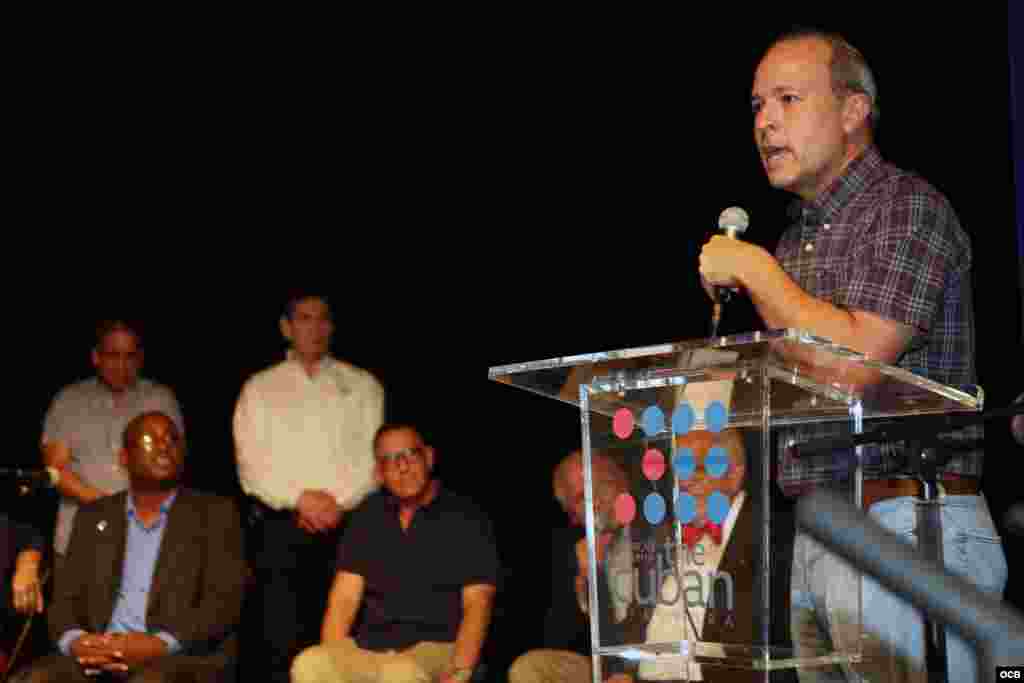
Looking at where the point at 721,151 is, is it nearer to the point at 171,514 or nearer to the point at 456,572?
the point at 456,572

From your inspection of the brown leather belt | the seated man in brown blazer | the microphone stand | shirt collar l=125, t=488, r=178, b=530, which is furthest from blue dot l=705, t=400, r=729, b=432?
shirt collar l=125, t=488, r=178, b=530

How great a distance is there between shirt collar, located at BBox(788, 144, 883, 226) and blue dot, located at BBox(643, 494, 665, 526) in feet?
1.79

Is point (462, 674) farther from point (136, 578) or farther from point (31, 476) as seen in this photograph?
point (31, 476)

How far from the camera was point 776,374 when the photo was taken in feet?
5.48

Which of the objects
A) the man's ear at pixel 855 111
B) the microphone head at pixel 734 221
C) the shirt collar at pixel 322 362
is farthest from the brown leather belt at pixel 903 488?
the shirt collar at pixel 322 362

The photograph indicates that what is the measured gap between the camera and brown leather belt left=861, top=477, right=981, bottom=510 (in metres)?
1.82

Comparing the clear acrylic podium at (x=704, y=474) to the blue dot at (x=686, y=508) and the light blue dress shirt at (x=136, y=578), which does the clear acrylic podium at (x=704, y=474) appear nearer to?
the blue dot at (x=686, y=508)

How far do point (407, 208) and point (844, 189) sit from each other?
3.59 metres

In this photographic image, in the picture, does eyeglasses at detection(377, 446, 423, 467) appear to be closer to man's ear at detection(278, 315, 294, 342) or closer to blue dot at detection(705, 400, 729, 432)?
man's ear at detection(278, 315, 294, 342)

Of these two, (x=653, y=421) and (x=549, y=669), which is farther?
(x=549, y=669)

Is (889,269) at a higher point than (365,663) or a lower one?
higher

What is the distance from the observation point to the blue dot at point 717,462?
65.9 inches

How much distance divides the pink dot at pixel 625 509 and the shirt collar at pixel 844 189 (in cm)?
55

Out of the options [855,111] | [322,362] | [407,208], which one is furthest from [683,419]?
[407,208]
